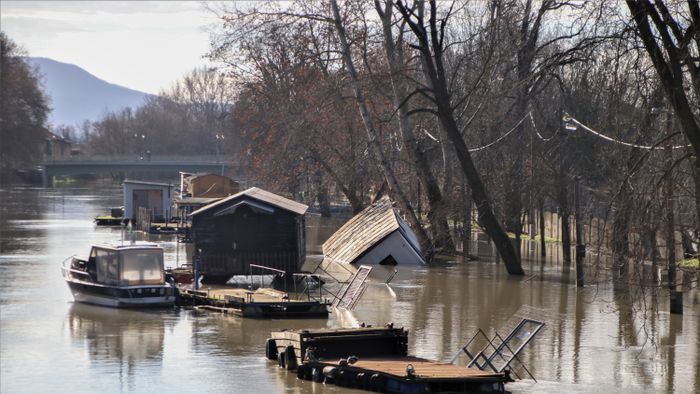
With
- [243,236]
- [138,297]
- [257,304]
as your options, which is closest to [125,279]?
[138,297]

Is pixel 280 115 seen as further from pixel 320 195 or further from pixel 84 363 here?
pixel 84 363

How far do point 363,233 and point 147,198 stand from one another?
925 inches

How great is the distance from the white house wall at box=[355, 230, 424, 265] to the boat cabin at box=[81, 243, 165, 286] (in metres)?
14.1

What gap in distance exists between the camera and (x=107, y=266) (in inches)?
1287

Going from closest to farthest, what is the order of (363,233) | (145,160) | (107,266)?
(107,266), (363,233), (145,160)

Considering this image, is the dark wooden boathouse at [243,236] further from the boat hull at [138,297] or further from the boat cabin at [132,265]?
the boat hull at [138,297]

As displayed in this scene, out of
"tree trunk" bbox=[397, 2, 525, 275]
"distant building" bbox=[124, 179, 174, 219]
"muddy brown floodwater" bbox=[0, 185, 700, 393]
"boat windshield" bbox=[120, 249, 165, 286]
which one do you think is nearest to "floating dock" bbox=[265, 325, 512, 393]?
"muddy brown floodwater" bbox=[0, 185, 700, 393]

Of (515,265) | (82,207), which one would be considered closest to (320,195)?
(82,207)

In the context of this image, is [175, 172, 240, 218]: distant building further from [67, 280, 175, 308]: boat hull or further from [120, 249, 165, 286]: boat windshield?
[67, 280, 175, 308]: boat hull

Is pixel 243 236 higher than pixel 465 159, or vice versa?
pixel 465 159

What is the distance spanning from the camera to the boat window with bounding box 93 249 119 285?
106ft

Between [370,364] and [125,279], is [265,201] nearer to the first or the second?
[125,279]

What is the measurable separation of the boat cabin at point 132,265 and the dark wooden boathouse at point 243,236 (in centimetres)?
433

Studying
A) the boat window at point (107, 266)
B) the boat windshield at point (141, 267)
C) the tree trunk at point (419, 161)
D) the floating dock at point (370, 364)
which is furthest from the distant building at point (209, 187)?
the floating dock at point (370, 364)
